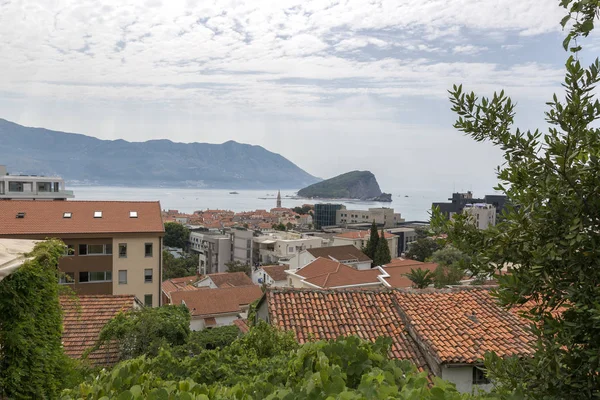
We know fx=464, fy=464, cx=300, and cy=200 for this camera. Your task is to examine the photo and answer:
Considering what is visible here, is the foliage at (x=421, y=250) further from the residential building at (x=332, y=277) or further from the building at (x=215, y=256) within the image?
the residential building at (x=332, y=277)

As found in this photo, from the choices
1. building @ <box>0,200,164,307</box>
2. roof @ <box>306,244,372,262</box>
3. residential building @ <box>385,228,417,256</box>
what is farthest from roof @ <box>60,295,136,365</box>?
residential building @ <box>385,228,417,256</box>

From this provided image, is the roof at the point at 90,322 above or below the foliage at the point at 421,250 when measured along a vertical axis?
above

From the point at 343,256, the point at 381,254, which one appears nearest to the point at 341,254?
the point at 343,256

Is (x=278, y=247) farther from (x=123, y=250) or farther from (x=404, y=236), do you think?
(x=123, y=250)

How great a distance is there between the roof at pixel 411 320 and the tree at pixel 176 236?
79.7 meters

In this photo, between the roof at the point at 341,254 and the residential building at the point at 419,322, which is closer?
the residential building at the point at 419,322

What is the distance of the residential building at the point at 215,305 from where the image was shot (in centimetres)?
3316

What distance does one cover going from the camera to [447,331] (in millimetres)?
9578

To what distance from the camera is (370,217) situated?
131 metres

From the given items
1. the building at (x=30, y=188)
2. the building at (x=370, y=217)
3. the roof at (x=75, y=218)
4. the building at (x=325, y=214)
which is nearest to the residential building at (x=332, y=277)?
the roof at (x=75, y=218)

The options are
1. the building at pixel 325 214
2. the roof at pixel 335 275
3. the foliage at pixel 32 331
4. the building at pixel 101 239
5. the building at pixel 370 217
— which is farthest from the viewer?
the building at pixel 325 214

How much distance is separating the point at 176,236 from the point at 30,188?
35.4 meters

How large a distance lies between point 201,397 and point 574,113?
292 cm

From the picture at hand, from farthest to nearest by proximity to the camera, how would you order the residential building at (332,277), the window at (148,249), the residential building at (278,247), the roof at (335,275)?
the residential building at (278,247) < the roof at (335,275) < the residential building at (332,277) < the window at (148,249)
